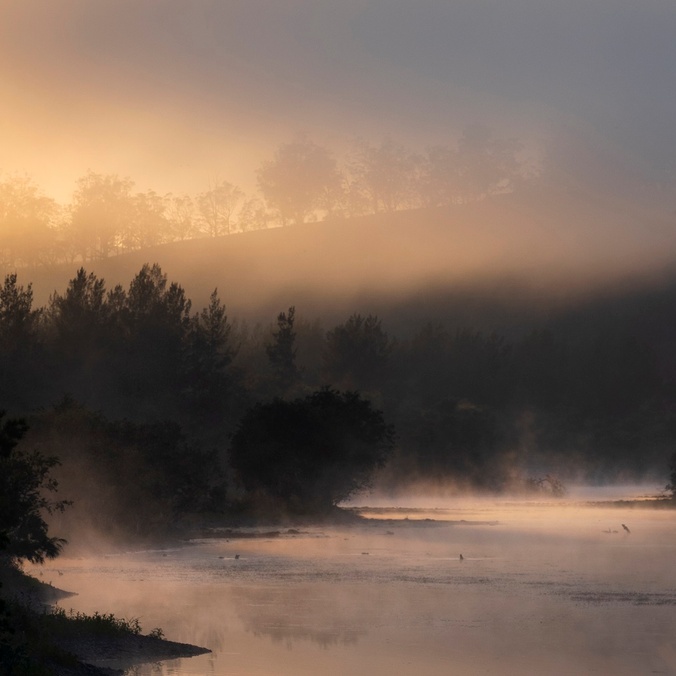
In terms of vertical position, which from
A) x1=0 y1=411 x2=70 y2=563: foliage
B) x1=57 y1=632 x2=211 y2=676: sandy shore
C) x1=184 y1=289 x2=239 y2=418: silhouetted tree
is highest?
x1=184 y1=289 x2=239 y2=418: silhouetted tree

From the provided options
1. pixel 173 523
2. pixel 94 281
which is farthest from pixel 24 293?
pixel 173 523

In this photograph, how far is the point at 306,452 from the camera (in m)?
94.9

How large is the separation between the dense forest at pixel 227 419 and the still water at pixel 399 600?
7802 millimetres

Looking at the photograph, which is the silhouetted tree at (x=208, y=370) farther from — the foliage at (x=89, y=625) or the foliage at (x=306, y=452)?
the foliage at (x=89, y=625)

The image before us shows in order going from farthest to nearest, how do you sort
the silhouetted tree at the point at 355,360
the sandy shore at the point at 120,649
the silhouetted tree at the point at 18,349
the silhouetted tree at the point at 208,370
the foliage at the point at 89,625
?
the silhouetted tree at the point at 355,360, the silhouetted tree at the point at 208,370, the silhouetted tree at the point at 18,349, the foliage at the point at 89,625, the sandy shore at the point at 120,649

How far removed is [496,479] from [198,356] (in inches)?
1333

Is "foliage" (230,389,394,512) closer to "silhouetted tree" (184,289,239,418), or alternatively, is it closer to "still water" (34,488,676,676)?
"still water" (34,488,676,676)

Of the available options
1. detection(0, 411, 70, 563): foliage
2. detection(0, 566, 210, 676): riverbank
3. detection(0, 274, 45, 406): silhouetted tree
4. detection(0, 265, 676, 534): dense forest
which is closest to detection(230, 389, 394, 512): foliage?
detection(0, 265, 676, 534): dense forest

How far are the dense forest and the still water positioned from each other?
7.80 m

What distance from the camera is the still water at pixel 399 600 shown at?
109 ft

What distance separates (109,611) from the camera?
40438 millimetres

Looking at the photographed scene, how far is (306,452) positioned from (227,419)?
41160 millimetres

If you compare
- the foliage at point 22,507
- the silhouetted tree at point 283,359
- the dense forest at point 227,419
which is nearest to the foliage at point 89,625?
the foliage at point 22,507

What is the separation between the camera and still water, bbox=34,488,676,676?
33094 mm
